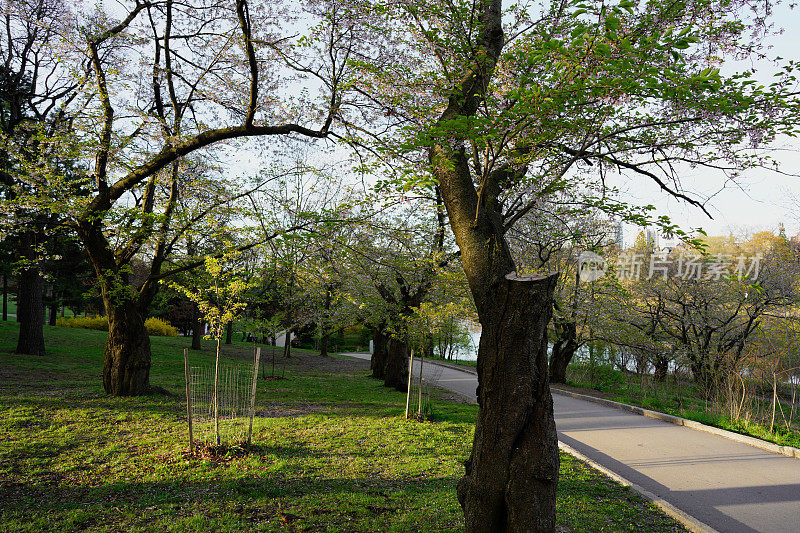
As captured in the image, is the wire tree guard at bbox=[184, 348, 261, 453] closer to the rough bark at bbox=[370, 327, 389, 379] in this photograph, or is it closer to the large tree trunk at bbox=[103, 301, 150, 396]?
the large tree trunk at bbox=[103, 301, 150, 396]

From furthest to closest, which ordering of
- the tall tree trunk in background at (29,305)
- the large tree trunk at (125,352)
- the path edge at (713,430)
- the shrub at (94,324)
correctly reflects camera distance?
1. the shrub at (94,324)
2. the tall tree trunk in background at (29,305)
3. the large tree trunk at (125,352)
4. the path edge at (713,430)

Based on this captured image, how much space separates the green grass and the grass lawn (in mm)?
4748

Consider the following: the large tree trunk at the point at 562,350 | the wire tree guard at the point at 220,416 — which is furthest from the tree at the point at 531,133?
the large tree trunk at the point at 562,350

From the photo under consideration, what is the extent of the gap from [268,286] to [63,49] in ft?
39.8

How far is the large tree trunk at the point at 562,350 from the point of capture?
52.0 feet

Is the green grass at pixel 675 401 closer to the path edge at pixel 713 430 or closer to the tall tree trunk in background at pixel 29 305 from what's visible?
the path edge at pixel 713 430

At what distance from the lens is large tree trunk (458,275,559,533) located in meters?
3.37

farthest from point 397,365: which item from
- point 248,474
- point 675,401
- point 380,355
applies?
point 248,474

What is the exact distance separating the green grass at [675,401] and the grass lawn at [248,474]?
15.6 feet

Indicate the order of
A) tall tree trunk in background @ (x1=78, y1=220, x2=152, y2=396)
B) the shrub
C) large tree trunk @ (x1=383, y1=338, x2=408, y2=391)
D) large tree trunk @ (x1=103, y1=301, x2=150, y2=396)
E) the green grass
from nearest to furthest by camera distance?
the green grass < tall tree trunk in background @ (x1=78, y1=220, x2=152, y2=396) < large tree trunk @ (x1=103, y1=301, x2=150, y2=396) < large tree trunk @ (x1=383, y1=338, x2=408, y2=391) < the shrub

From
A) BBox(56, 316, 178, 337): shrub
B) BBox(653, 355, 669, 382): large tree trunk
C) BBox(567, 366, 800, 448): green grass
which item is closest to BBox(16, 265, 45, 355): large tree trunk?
BBox(56, 316, 178, 337): shrub

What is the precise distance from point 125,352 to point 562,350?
1461cm

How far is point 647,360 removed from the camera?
50.1 ft

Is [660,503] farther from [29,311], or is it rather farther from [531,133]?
[29,311]
